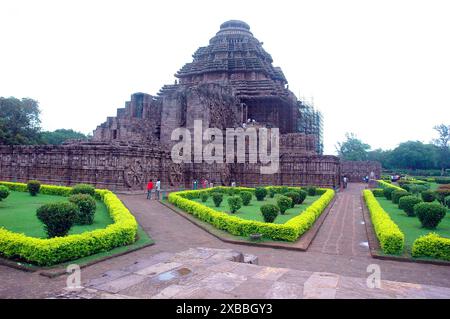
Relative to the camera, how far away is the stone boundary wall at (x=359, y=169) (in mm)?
46031

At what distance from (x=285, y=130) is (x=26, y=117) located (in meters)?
31.6

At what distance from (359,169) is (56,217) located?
144 feet

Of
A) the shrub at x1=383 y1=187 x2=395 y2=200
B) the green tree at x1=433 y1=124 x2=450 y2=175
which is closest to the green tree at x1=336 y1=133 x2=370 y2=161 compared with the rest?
the green tree at x1=433 y1=124 x2=450 y2=175

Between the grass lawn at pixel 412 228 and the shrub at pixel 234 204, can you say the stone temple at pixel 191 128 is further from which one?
the grass lawn at pixel 412 228

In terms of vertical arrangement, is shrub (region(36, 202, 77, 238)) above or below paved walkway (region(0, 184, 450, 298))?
above

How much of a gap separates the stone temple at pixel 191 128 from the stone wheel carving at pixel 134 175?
0.08 feet

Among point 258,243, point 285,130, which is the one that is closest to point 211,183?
point 285,130

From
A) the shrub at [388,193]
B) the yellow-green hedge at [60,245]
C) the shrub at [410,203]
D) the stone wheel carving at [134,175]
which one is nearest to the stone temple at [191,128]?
the stone wheel carving at [134,175]

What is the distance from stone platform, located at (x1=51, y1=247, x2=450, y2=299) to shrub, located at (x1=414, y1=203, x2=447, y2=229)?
673cm

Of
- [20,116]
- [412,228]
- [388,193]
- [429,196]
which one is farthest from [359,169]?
[20,116]

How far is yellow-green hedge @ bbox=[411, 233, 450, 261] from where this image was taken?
842cm

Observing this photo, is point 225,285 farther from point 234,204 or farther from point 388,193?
point 388,193

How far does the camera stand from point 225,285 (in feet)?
18.4

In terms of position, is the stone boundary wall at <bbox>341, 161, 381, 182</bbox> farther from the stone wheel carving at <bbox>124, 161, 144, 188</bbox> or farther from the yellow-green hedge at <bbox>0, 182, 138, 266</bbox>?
the yellow-green hedge at <bbox>0, 182, 138, 266</bbox>
